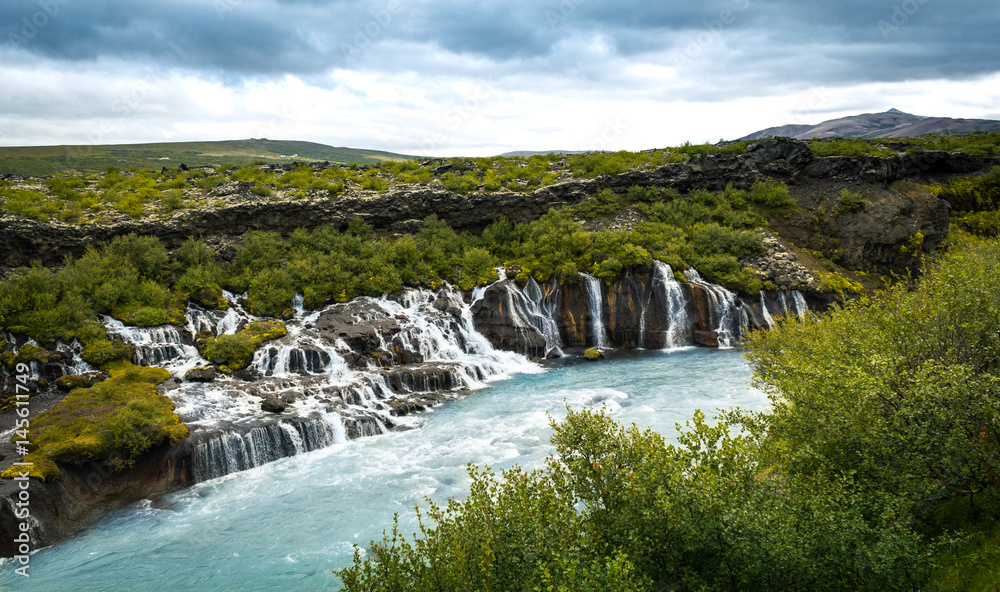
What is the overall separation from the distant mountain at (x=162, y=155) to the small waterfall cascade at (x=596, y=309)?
64.0 meters

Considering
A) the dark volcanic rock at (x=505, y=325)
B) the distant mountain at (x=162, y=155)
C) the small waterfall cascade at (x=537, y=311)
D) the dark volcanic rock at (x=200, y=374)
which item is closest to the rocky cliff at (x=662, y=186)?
the small waterfall cascade at (x=537, y=311)

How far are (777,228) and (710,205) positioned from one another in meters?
6.28

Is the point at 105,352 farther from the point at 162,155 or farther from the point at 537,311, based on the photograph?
the point at 162,155

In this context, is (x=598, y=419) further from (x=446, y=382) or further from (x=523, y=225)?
Answer: (x=523, y=225)

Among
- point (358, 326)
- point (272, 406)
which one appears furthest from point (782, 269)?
point (272, 406)

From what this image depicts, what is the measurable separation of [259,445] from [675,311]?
2930cm

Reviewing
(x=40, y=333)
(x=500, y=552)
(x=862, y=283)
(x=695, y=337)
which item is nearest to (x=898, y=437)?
(x=500, y=552)

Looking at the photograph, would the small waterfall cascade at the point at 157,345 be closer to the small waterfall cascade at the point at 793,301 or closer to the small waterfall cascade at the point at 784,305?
the small waterfall cascade at the point at 784,305

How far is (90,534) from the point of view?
17094 mm

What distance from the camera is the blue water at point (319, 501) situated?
15133 mm

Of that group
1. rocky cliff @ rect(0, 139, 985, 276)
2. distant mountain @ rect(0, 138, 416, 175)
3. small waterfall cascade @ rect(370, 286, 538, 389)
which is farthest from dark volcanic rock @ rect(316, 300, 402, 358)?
distant mountain @ rect(0, 138, 416, 175)

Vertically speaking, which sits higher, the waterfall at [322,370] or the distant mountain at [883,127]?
the distant mountain at [883,127]

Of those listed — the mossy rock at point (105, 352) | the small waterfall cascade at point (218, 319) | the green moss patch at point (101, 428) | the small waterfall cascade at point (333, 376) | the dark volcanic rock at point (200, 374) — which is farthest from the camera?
the small waterfall cascade at point (218, 319)

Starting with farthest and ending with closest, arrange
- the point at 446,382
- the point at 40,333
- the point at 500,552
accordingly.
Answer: the point at 446,382
the point at 40,333
the point at 500,552
